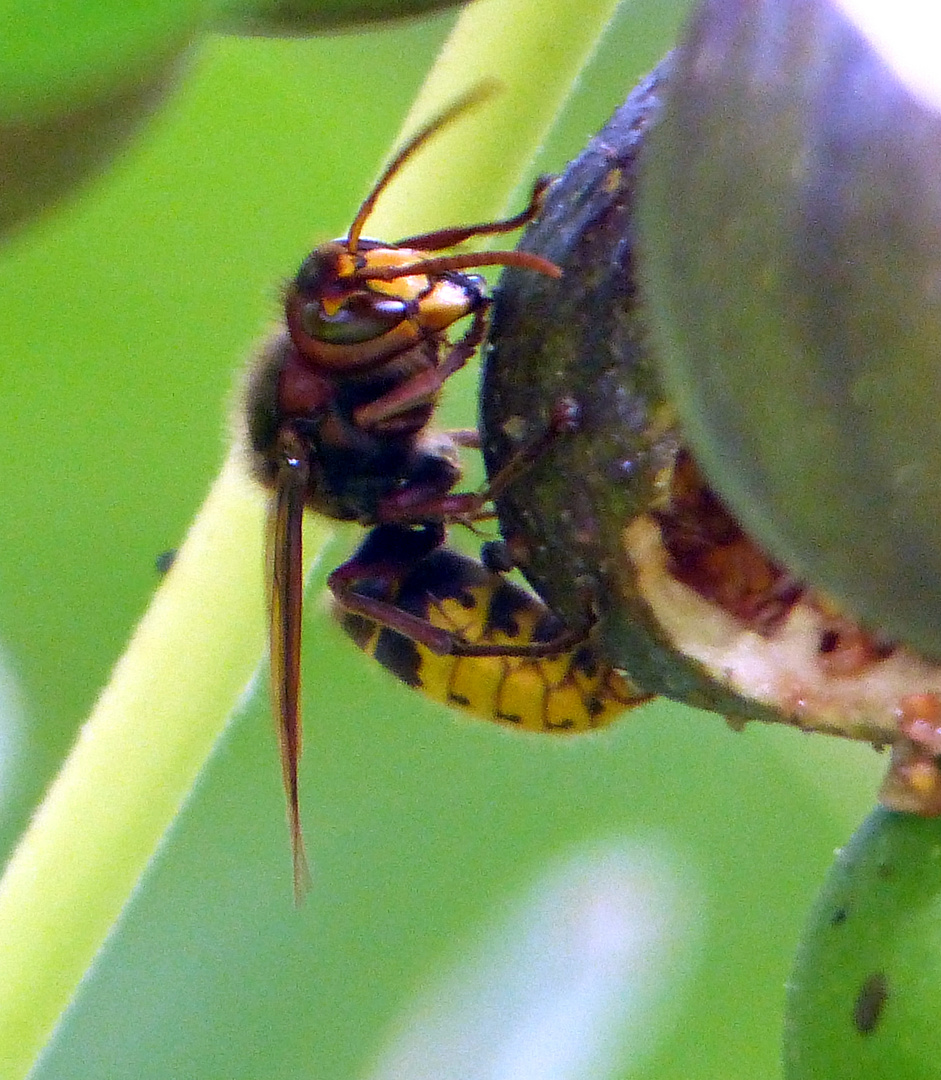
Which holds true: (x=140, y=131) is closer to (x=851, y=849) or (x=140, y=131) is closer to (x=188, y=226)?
(x=851, y=849)

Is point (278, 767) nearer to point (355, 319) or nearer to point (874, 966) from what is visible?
point (355, 319)

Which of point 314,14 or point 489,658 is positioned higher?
point 314,14

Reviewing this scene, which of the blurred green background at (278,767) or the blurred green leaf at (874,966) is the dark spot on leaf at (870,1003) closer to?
the blurred green leaf at (874,966)

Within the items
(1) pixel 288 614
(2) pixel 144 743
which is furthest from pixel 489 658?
(2) pixel 144 743

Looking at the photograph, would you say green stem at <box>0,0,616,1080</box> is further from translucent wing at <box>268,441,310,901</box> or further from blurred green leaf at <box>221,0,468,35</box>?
blurred green leaf at <box>221,0,468,35</box>

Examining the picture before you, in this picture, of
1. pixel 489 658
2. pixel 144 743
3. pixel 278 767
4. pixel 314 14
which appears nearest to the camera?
pixel 314 14

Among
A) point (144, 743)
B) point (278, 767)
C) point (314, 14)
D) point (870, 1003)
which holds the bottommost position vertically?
point (278, 767)

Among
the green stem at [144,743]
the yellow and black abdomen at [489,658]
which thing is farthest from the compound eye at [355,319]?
the yellow and black abdomen at [489,658]
